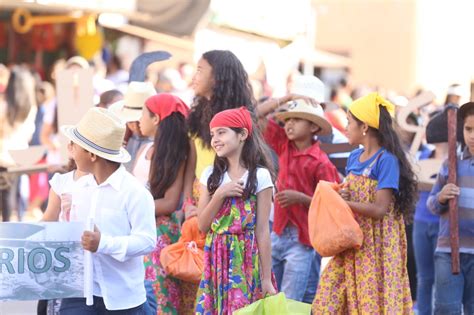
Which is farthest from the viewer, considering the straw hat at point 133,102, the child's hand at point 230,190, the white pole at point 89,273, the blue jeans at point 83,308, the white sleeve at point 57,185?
the straw hat at point 133,102

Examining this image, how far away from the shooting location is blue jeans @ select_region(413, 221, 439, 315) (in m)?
10.0

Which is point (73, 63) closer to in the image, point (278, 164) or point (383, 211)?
point (278, 164)

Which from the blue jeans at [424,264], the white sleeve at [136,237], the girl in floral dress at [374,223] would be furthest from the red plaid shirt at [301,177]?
the white sleeve at [136,237]

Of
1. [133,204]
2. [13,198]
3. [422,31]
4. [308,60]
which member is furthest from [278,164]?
[422,31]

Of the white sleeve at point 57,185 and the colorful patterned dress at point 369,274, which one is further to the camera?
the colorful patterned dress at point 369,274

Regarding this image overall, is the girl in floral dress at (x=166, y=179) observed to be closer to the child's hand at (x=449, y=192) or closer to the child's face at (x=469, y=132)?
the child's hand at (x=449, y=192)

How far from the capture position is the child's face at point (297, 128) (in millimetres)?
8398

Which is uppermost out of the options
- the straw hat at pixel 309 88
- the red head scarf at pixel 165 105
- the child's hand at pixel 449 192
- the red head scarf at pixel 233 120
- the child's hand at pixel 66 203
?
the straw hat at pixel 309 88

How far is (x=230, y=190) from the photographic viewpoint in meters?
6.92

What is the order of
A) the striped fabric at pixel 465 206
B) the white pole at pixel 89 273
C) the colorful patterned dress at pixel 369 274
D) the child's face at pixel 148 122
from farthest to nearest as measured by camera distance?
the child's face at pixel 148 122, the striped fabric at pixel 465 206, the colorful patterned dress at pixel 369 274, the white pole at pixel 89 273

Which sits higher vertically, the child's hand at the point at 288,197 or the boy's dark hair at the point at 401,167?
the boy's dark hair at the point at 401,167

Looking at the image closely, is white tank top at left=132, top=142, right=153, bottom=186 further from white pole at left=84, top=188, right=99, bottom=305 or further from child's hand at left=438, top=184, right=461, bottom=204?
white pole at left=84, top=188, right=99, bottom=305

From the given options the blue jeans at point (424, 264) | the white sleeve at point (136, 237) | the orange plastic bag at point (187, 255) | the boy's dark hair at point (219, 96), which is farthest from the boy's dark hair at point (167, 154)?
the blue jeans at point (424, 264)

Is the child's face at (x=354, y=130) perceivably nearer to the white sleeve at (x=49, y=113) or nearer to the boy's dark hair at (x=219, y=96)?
the boy's dark hair at (x=219, y=96)
